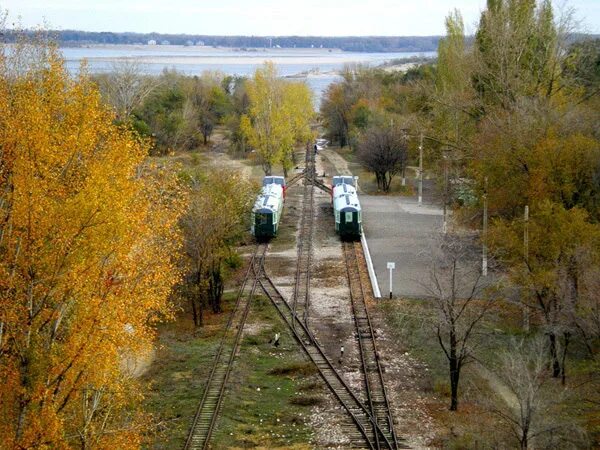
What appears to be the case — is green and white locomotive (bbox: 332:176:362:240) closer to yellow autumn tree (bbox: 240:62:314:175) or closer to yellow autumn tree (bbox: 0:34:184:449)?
yellow autumn tree (bbox: 240:62:314:175)

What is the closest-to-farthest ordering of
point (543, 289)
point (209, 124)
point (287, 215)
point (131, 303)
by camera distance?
point (131, 303), point (543, 289), point (287, 215), point (209, 124)

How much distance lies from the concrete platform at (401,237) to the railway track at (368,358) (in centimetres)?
96

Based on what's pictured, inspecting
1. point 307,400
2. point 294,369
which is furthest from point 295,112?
point 307,400

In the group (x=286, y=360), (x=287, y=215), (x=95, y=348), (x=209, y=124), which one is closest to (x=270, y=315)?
(x=286, y=360)

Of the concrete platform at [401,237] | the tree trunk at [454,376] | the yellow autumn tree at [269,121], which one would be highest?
the yellow autumn tree at [269,121]

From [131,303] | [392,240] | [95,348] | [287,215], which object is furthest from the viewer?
[287,215]

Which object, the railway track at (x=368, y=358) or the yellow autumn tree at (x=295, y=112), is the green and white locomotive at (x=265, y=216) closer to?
the railway track at (x=368, y=358)

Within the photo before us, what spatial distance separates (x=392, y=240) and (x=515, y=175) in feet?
39.3

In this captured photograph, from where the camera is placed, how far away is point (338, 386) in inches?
893

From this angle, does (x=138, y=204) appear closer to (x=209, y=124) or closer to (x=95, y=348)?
(x=95, y=348)

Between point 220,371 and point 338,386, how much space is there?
3.44 m

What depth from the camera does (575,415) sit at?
65.6ft

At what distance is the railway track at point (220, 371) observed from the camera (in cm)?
1950

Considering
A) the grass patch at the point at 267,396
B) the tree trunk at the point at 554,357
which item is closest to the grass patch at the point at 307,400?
the grass patch at the point at 267,396
